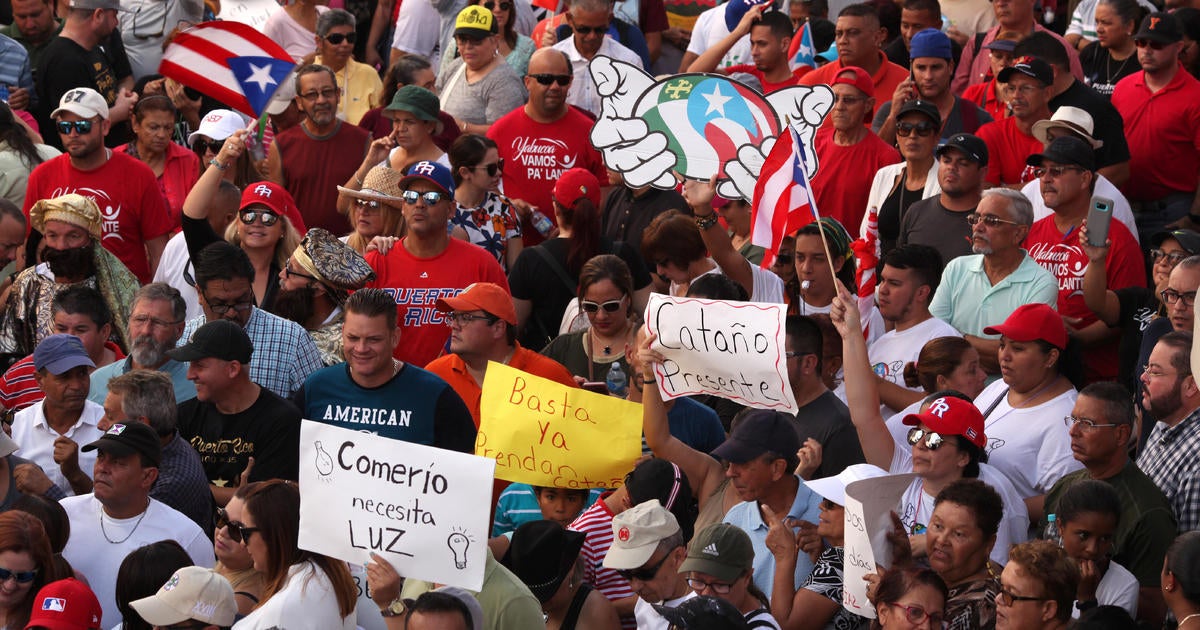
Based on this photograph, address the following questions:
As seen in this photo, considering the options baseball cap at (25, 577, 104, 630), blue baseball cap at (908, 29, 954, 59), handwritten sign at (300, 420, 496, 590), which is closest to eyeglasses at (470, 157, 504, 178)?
blue baseball cap at (908, 29, 954, 59)

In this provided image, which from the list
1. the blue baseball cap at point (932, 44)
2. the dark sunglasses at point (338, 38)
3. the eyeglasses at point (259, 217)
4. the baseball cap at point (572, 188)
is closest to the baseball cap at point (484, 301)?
the eyeglasses at point (259, 217)

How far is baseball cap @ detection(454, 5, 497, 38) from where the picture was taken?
485 inches

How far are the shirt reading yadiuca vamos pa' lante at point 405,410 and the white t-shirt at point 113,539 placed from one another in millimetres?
924

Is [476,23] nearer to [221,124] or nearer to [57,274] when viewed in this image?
[221,124]

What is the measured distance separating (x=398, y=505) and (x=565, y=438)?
49.1 inches

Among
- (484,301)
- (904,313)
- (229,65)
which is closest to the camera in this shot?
(484,301)

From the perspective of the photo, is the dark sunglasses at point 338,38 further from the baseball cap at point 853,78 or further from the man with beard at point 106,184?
the baseball cap at point 853,78

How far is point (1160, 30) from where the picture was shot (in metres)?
11.3

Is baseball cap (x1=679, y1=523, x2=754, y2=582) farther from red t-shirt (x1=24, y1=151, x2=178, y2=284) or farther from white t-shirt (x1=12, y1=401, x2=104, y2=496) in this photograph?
red t-shirt (x1=24, y1=151, x2=178, y2=284)

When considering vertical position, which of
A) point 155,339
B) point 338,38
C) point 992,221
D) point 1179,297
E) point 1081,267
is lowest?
point 338,38

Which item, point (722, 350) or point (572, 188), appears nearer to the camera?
point (722, 350)

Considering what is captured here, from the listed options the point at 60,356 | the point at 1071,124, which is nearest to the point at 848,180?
the point at 1071,124

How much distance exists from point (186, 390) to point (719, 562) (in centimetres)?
314

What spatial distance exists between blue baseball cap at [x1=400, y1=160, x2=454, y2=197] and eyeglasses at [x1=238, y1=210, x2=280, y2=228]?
70 centimetres
